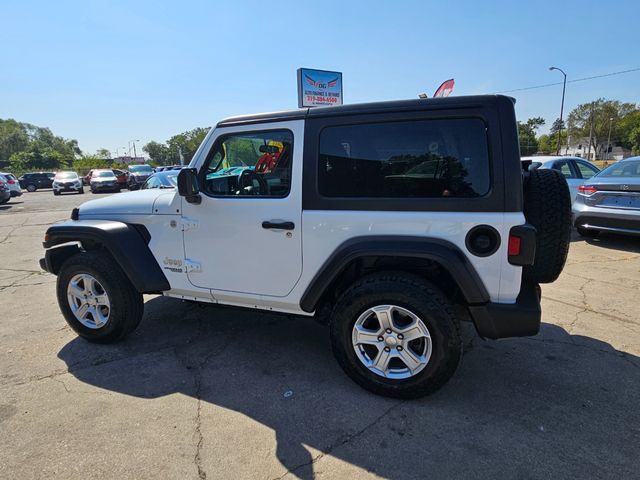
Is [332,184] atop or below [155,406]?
atop

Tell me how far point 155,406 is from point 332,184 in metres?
1.98

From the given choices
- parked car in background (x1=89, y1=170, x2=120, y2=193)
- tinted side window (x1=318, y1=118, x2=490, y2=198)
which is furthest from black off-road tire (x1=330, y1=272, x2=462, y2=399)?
parked car in background (x1=89, y1=170, x2=120, y2=193)

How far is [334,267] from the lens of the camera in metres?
2.64

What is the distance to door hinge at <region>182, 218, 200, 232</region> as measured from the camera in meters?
3.12

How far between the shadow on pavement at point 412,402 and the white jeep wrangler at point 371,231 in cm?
30

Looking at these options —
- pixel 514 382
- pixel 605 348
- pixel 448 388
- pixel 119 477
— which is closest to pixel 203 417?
pixel 119 477

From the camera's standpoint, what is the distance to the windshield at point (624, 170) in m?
6.51

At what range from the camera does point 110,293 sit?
334 cm

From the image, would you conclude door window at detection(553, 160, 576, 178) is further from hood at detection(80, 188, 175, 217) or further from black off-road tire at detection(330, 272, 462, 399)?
hood at detection(80, 188, 175, 217)

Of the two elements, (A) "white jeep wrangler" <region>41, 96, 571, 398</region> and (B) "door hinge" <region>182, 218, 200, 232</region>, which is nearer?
(A) "white jeep wrangler" <region>41, 96, 571, 398</region>

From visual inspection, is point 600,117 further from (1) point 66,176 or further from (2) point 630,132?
(1) point 66,176

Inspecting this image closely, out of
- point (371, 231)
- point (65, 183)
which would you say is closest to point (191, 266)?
point (371, 231)

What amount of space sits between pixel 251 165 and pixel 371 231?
1.15 meters

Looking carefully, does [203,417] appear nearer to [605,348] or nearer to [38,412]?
[38,412]
